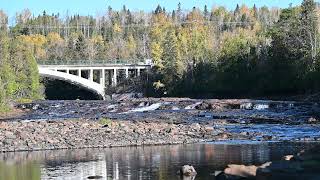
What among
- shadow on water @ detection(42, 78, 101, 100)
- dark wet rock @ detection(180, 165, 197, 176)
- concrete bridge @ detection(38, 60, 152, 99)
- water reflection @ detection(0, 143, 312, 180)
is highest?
concrete bridge @ detection(38, 60, 152, 99)

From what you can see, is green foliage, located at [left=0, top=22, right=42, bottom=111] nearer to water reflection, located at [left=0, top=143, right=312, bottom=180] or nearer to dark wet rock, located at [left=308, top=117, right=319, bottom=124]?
dark wet rock, located at [left=308, top=117, right=319, bottom=124]

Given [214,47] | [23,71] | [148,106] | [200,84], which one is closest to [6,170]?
[148,106]

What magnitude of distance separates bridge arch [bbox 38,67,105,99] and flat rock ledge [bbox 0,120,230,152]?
72240mm

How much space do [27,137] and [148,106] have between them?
41762mm

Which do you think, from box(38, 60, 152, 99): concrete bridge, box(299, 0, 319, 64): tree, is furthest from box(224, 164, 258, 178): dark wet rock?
box(38, 60, 152, 99): concrete bridge

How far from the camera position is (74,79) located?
120m

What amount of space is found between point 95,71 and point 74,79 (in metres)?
18.5

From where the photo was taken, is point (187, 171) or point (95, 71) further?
point (95, 71)

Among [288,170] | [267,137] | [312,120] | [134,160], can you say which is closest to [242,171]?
[288,170]

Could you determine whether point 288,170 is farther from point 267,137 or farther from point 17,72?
point 17,72

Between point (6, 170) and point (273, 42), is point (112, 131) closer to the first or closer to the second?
point (6, 170)

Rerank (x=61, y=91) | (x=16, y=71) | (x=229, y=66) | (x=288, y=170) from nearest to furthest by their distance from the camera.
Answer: (x=288, y=170)
(x=16, y=71)
(x=229, y=66)
(x=61, y=91)

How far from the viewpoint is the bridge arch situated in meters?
118

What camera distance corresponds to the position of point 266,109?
69.5 metres
